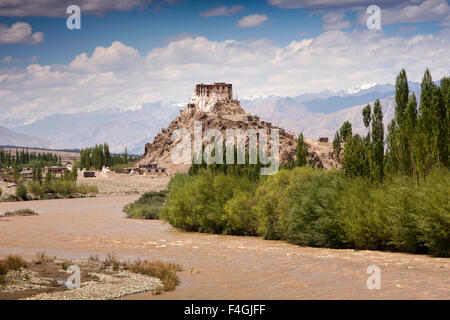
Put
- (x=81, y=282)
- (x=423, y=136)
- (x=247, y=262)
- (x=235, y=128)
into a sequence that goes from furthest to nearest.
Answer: (x=235, y=128) < (x=423, y=136) < (x=247, y=262) < (x=81, y=282)

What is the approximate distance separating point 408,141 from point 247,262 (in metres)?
12.4

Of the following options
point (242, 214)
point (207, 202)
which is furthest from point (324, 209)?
point (207, 202)

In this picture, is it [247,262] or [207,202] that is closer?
[247,262]

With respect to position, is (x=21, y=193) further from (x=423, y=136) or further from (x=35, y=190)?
(x=423, y=136)

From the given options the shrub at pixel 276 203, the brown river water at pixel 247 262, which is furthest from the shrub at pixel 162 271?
the shrub at pixel 276 203

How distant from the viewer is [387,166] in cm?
3631

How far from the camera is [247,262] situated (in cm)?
3072

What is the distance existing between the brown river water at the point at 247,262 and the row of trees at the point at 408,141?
227 inches

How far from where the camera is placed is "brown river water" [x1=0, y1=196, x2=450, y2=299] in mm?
22141

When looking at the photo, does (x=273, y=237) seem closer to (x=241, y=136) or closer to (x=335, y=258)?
(x=335, y=258)

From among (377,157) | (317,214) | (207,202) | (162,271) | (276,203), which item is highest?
(377,157)

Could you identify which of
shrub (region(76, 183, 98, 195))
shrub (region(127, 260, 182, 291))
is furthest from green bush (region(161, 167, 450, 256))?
shrub (region(76, 183, 98, 195))

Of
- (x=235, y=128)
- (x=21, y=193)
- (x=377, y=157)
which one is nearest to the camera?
(x=377, y=157)

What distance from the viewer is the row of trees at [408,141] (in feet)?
109
